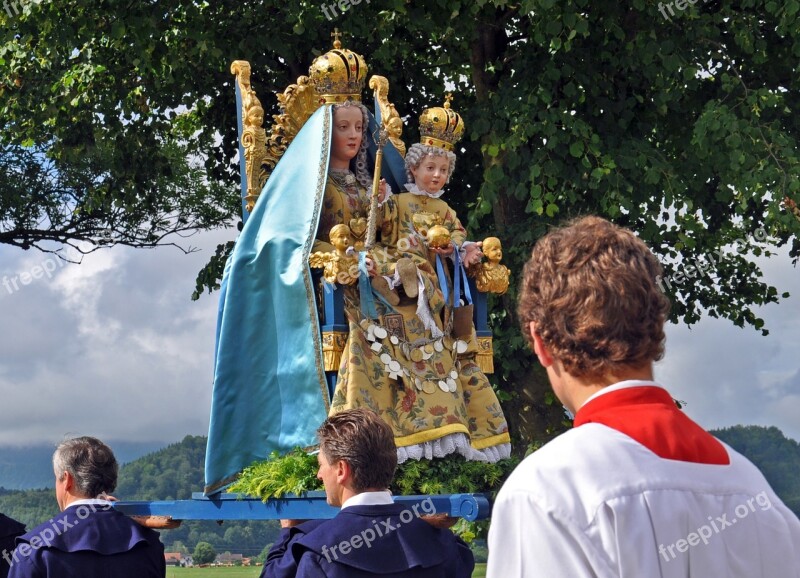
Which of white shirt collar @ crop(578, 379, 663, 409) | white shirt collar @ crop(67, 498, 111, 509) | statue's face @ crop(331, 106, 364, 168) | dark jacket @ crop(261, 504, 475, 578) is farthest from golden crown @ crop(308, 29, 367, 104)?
white shirt collar @ crop(578, 379, 663, 409)

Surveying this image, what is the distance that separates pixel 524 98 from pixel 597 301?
9.47 m

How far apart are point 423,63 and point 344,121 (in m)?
6.82

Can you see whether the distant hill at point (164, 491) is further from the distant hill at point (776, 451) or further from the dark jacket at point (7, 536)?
the dark jacket at point (7, 536)

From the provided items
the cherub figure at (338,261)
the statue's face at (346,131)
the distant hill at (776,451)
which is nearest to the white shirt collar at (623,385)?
the cherub figure at (338,261)

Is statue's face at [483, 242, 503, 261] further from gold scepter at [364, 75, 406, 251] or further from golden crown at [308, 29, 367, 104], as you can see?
golden crown at [308, 29, 367, 104]

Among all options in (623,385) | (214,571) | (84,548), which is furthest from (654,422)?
(214,571)

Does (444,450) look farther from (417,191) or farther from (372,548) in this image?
(372,548)

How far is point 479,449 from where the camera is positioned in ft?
21.7

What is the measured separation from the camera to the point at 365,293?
6488 millimetres

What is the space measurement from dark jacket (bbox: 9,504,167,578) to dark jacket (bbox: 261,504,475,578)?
0.87 metres

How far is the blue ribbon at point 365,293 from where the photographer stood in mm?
6449
